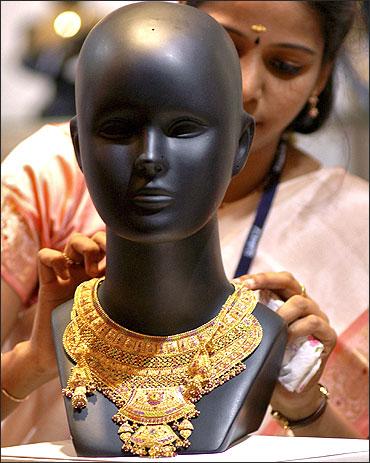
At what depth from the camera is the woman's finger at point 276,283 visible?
99cm

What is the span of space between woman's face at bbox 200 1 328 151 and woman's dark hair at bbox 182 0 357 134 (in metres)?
0.01

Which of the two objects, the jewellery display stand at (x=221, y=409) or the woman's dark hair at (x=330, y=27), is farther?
the woman's dark hair at (x=330, y=27)

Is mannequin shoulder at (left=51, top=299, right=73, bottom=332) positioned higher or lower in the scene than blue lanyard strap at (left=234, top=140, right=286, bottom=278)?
higher

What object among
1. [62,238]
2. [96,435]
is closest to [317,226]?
[62,238]

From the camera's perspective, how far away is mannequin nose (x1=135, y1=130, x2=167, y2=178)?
30.3 inches

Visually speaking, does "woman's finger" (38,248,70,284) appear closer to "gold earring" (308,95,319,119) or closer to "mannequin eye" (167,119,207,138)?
"mannequin eye" (167,119,207,138)

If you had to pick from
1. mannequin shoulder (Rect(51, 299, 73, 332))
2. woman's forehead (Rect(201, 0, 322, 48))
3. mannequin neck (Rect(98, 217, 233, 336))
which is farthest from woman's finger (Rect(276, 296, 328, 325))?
woman's forehead (Rect(201, 0, 322, 48))

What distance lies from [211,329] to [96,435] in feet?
0.48

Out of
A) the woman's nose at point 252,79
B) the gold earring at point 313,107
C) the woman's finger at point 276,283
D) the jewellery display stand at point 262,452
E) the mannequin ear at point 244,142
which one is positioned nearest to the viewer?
the jewellery display stand at point 262,452

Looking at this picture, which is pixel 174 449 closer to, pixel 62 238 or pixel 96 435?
pixel 96 435

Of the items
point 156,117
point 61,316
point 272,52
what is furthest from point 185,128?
point 272,52

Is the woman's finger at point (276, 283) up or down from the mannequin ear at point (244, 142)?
down

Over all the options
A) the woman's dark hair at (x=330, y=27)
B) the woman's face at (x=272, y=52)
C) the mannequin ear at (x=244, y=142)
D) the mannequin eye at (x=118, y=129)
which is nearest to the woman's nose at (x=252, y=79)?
the woman's face at (x=272, y=52)

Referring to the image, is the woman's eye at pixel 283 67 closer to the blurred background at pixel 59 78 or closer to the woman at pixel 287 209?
the woman at pixel 287 209
